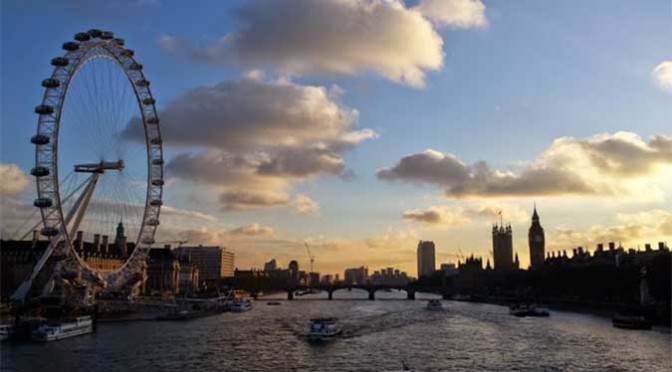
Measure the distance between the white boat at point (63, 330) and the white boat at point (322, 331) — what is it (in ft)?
79.9

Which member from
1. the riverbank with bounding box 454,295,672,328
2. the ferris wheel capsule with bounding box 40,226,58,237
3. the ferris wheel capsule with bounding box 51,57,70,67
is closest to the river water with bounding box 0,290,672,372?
the riverbank with bounding box 454,295,672,328

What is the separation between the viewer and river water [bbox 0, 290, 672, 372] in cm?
5047

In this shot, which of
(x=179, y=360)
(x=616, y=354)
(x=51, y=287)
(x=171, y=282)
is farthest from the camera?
(x=171, y=282)

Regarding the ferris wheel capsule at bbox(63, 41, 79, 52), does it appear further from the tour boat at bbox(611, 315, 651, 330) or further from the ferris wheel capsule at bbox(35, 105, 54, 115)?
the tour boat at bbox(611, 315, 651, 330)

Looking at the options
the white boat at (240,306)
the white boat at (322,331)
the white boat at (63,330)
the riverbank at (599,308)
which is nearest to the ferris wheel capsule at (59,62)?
the white boat at (63,330)

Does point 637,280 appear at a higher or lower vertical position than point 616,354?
higher

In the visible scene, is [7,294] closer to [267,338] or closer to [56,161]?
[56,161]

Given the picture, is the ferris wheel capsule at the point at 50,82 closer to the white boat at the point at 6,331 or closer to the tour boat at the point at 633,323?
the white boat at the point at 6,331

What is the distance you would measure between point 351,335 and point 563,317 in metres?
42.5

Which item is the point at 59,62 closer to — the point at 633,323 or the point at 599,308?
the point at 633,323

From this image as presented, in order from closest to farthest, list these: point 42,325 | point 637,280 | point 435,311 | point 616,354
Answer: point 616,354 < point 42,325 < point 637,280 < point 435,311

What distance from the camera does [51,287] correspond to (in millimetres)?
92188

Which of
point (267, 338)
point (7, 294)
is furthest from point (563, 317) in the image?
point (7, 294)

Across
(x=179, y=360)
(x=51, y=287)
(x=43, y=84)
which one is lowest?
(x=179, y=360)
